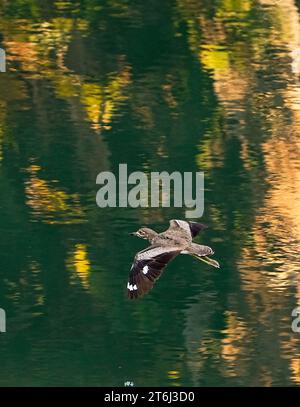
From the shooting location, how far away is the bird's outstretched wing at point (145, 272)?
1141 centimetres

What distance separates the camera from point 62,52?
15.3 m

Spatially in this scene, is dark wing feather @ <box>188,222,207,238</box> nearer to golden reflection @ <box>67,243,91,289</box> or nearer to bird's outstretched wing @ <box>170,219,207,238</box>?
bird's outstretched wing @ <box>170,219,207,238</box>

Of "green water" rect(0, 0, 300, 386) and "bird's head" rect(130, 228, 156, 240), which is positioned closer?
"green water" rect(0, 0, 300, 386)

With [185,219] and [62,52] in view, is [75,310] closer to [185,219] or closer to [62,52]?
[185,219]

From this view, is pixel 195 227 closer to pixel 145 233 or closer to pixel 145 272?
pixel 145 233

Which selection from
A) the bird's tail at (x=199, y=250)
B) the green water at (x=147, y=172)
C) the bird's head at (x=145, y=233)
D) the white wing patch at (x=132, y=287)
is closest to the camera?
the white wing patch at (x=132, y=287)

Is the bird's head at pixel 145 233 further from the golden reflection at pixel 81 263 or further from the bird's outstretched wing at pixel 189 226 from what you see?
the golden reflection at pixel 81 263

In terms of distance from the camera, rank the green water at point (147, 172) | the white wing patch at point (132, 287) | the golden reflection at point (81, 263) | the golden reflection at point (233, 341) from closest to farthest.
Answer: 1. the white wing patch at point (132, 287)
2. the golden reflection at point (233, 341)
3. the green water at point (147, 172)
4. the golden reflection at point (81, 263)

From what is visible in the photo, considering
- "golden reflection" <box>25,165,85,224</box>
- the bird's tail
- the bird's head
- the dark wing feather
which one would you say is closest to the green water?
"golden reflection" <box>25,165,85,224</box>

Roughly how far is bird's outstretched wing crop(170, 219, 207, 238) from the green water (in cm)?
36

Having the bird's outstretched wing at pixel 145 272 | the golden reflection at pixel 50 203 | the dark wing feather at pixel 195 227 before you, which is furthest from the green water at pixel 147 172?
the bird's outstretched wing at pixel 145 272

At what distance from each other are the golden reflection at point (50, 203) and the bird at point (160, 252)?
88 cm

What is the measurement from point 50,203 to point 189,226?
153cm

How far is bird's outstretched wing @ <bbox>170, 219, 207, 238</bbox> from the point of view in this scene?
12453 mm
